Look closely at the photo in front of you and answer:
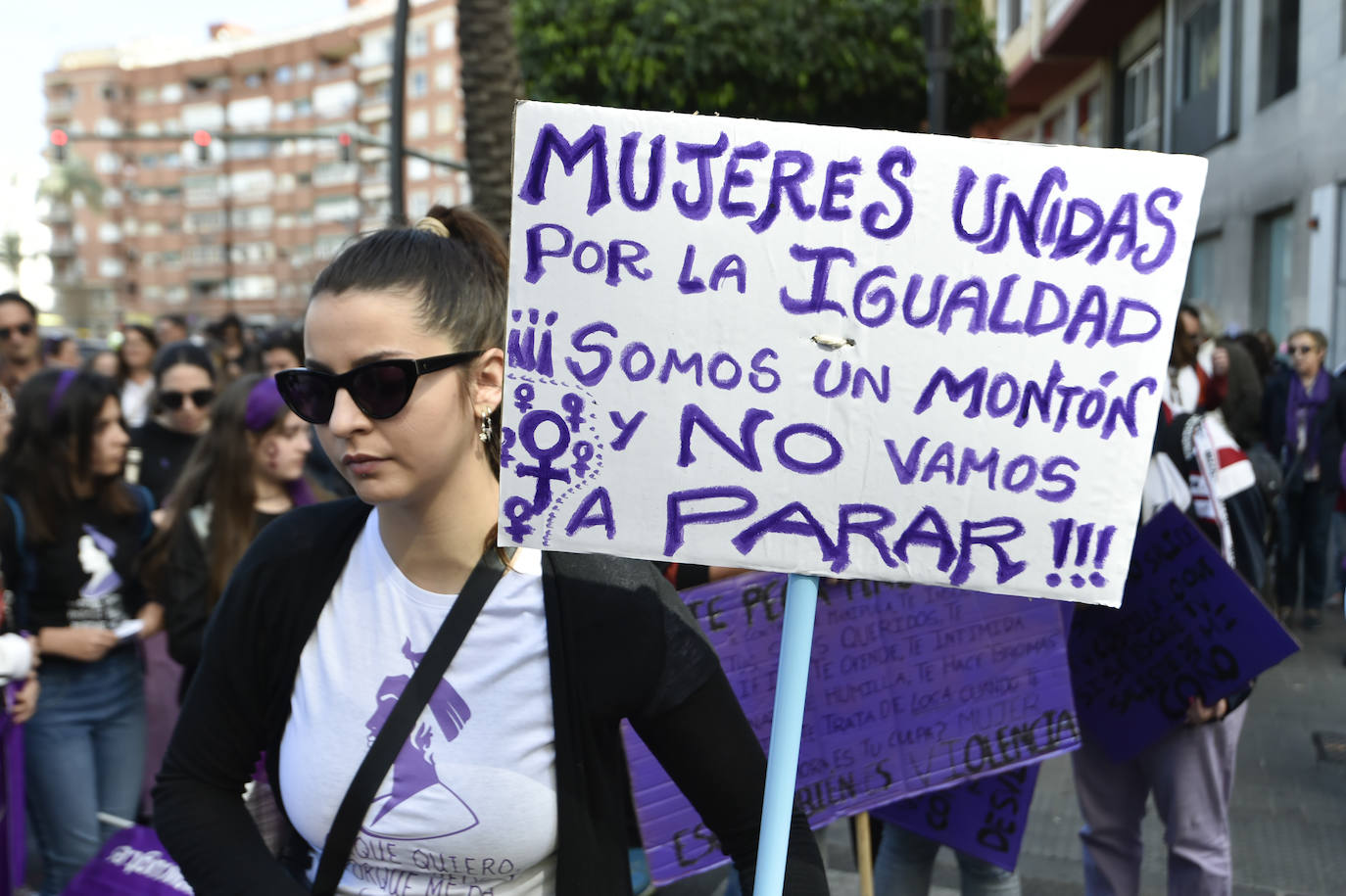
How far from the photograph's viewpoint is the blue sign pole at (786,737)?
5.48ft

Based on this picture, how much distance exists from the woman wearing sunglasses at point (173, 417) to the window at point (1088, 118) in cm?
1857

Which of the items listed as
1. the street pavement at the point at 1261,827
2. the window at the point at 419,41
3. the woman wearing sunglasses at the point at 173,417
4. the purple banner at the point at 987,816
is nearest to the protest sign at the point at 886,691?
the purple banner at the point at 987,816

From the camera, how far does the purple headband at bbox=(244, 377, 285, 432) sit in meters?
4.01

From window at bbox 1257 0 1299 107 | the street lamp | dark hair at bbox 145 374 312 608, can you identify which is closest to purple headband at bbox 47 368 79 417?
dark hair at bbox 145 374 312 608

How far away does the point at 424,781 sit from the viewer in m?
1.73

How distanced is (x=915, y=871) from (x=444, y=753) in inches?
81.8

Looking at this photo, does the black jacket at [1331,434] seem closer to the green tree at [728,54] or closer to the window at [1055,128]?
the green tree at [728,54]

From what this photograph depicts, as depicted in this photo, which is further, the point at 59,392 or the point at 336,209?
the point at 336,209

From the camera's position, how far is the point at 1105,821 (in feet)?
11.6

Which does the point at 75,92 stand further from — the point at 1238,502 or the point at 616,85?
the point at 1238,502

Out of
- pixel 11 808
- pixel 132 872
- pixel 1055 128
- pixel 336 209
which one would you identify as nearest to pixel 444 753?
pixel 132 872

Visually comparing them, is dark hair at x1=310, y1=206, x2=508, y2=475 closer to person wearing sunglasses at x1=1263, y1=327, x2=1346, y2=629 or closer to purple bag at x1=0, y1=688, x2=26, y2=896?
purple bag at x1=0, y1=688, x2=26, y2=896

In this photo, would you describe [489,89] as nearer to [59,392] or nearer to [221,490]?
[59,392]

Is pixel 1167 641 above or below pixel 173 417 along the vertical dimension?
below
